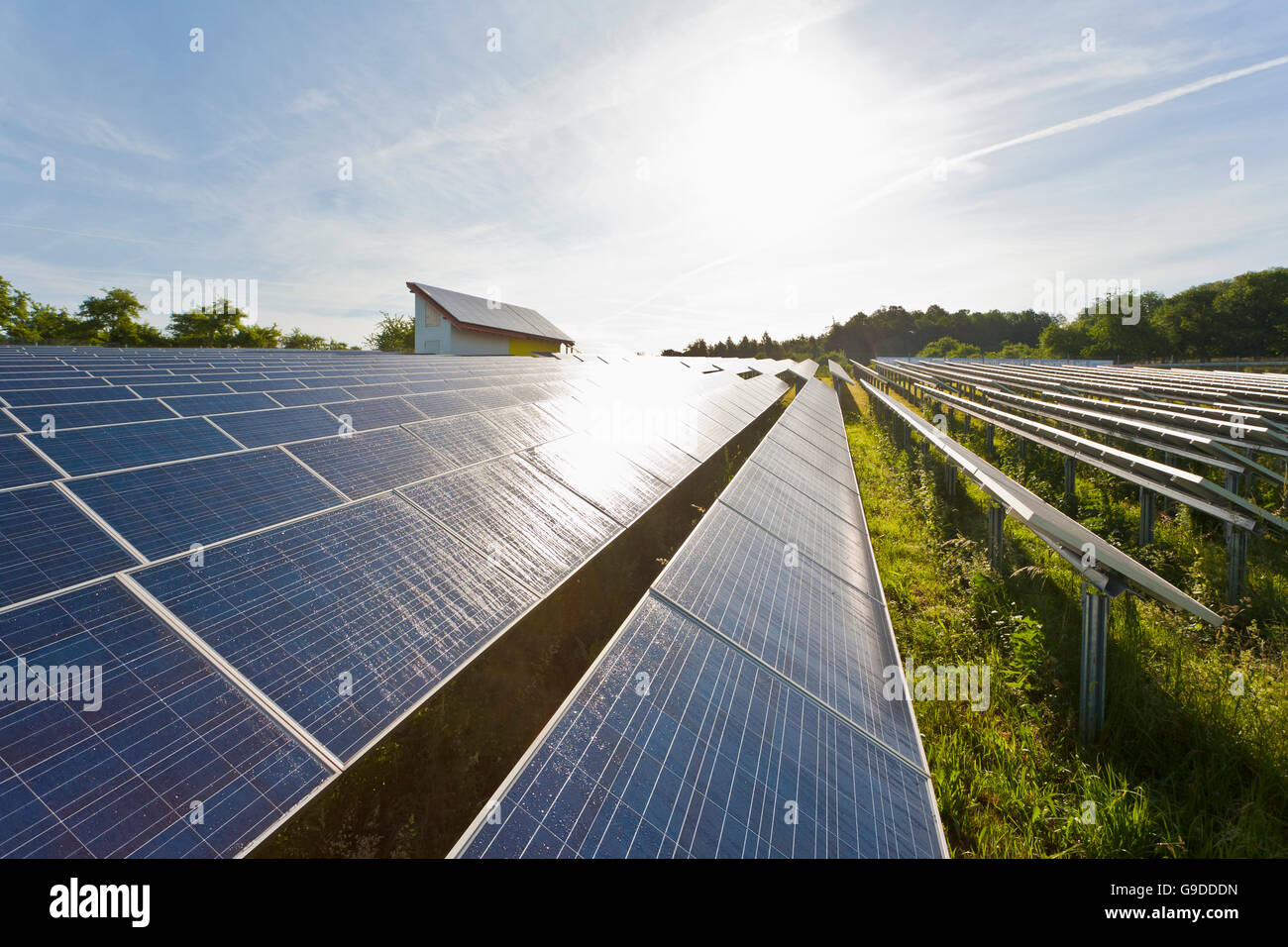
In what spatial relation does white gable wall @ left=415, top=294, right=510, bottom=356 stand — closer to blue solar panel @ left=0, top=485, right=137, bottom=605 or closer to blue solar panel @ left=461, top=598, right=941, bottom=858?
blue solar panel @ left=0, top=485, right=137, bottom=605

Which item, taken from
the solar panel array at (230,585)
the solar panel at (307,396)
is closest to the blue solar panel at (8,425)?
the solar panel array at (230,585)

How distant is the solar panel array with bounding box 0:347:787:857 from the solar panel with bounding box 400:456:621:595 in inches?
1.1

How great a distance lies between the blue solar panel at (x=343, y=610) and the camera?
249 cm

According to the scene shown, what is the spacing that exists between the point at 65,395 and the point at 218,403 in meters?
1.33

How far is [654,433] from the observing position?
9.77 metres

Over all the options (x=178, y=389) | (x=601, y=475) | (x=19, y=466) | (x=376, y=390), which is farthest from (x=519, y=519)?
(x=178, y=389)

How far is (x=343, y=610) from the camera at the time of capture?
120 inches

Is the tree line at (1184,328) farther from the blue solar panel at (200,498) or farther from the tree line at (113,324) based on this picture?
the blue solar panel at (200,498)

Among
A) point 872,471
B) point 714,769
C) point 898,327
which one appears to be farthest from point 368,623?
point 898,327

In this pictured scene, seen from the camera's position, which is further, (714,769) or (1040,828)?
(1040,828)

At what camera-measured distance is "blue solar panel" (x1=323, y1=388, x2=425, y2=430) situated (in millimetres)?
6893

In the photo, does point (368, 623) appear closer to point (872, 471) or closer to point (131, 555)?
point (131, 555)

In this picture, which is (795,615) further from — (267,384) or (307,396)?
(267,384)
